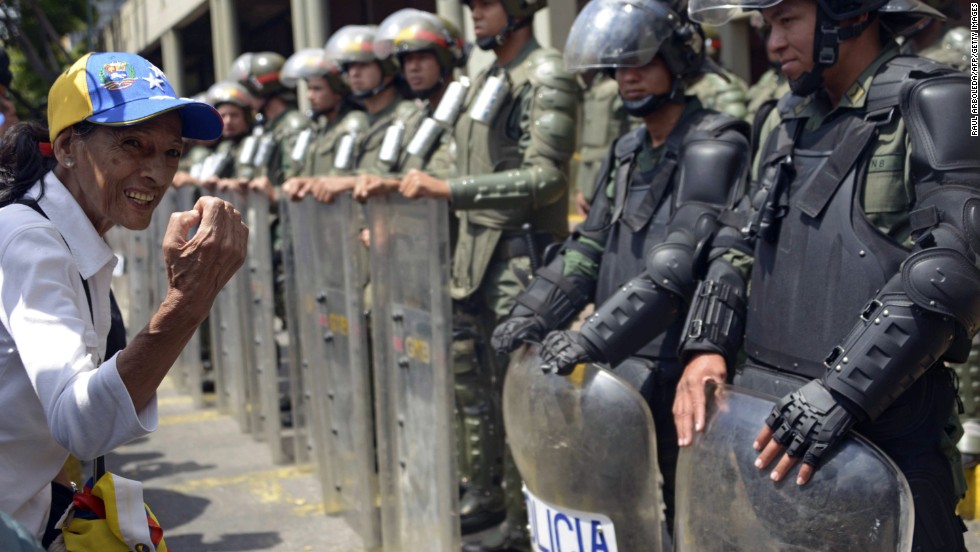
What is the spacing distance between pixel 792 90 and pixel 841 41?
0.61 ft

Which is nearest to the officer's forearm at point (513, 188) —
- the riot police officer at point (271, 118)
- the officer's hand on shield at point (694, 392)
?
the officer's hand on shield at point (694, 392)

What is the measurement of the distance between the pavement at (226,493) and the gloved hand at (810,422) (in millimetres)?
A: 2255

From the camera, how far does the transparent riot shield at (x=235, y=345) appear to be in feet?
22.6

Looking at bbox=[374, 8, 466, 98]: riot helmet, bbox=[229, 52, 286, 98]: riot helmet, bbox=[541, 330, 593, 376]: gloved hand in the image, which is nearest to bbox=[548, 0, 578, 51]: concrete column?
bbox=[229, 52, 286, 98]: riot helmet

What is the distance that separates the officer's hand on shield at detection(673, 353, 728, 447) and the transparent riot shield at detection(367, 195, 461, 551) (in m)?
1.21

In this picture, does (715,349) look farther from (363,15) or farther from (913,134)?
(363,15)

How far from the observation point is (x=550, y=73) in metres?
4.47

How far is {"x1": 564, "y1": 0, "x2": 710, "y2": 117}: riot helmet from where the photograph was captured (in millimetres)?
3617

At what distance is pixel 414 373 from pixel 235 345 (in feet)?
10.9

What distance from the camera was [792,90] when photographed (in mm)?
2941

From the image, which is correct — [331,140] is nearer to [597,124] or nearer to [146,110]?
[597,124]

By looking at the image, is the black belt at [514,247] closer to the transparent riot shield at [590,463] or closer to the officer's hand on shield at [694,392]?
the transparent riot shield at [590,463]

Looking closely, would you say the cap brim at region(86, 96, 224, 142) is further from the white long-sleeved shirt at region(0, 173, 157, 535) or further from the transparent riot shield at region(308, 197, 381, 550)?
the transparent riot shield at region(308, 197, 381, 550)

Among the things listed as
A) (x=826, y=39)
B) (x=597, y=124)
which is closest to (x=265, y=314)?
(x=597, y=124)
